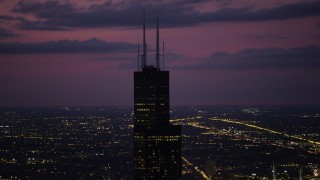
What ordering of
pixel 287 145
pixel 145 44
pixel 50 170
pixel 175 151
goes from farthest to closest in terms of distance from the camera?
1. pixel 287 145
2. pixel 50 170
3. pixel 145 44
4. pixel 175 151

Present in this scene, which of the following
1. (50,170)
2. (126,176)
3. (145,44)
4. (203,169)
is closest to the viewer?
(145,44)

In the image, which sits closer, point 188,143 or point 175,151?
point 175,151

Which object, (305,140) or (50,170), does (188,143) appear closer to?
(305,140)

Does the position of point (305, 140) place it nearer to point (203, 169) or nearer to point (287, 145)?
point (287, 145)

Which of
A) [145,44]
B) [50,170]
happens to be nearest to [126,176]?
[50,170]

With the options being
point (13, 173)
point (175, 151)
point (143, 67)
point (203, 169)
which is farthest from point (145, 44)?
point (13, 173)

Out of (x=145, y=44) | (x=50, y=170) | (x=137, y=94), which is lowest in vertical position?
(x=50, y=170)

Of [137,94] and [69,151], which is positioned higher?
[137,94]
